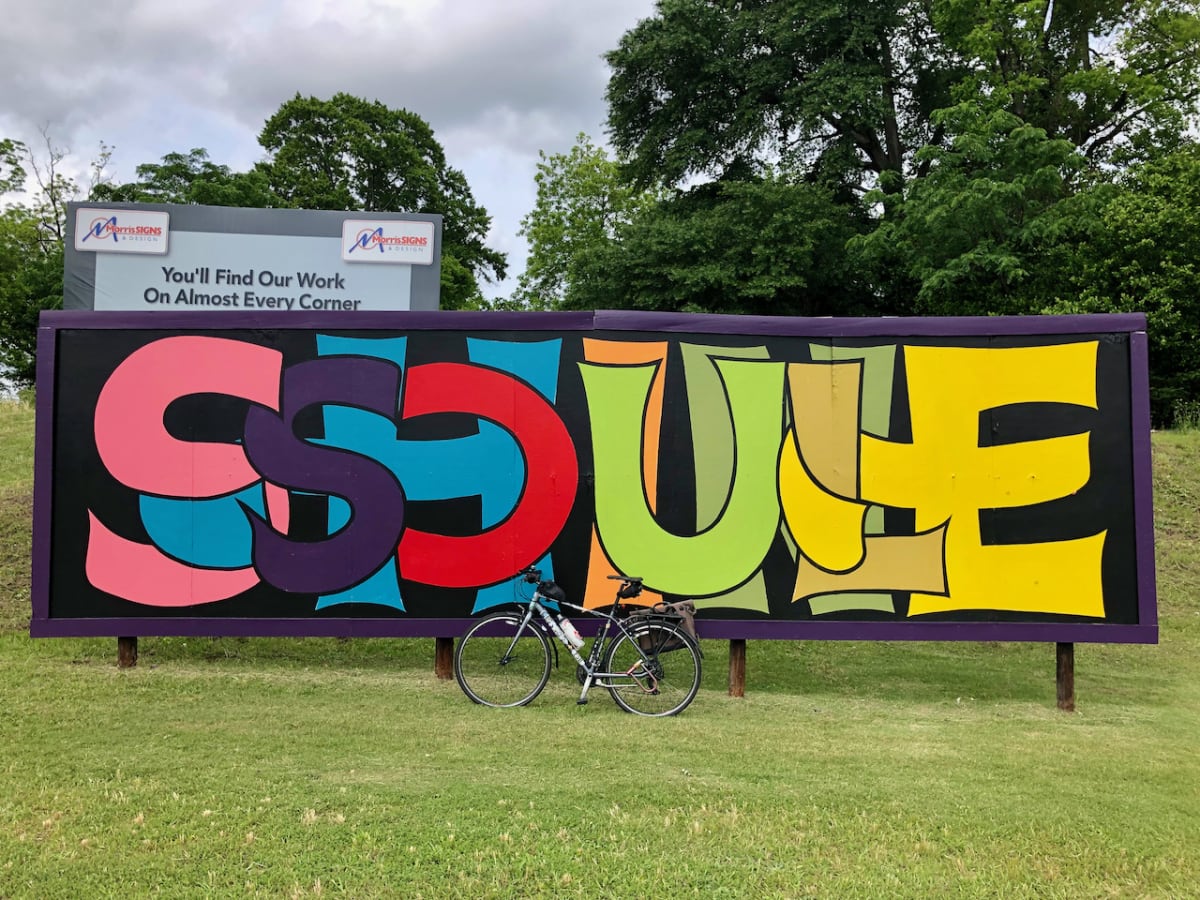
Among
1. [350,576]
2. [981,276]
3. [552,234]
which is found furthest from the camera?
[552,234]

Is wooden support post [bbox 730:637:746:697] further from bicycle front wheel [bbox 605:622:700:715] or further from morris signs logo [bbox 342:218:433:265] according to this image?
morris signs logo [bbox 342:218:433:265]

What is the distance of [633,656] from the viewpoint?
22.2 feet

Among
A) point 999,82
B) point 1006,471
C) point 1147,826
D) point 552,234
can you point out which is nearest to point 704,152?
point 999,82

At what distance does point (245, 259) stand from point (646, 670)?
622cm

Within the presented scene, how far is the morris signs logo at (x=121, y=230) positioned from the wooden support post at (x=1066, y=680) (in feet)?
31.1

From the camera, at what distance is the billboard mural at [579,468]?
7328mm

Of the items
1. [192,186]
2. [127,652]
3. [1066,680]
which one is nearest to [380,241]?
[127,652]

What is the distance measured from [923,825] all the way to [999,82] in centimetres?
2408

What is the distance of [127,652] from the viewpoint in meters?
7.56

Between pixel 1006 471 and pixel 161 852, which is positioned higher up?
pixel 1006 471

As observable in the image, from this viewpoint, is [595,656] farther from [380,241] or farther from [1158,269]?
[1158,269]

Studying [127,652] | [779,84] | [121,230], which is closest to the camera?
[127,652]

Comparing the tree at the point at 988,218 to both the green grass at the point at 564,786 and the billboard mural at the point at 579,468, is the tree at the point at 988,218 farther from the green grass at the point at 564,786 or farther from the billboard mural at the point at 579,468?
the green grass at the point at 564,786

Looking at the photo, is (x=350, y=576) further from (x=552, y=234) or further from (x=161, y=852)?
(x=552, y=234)
